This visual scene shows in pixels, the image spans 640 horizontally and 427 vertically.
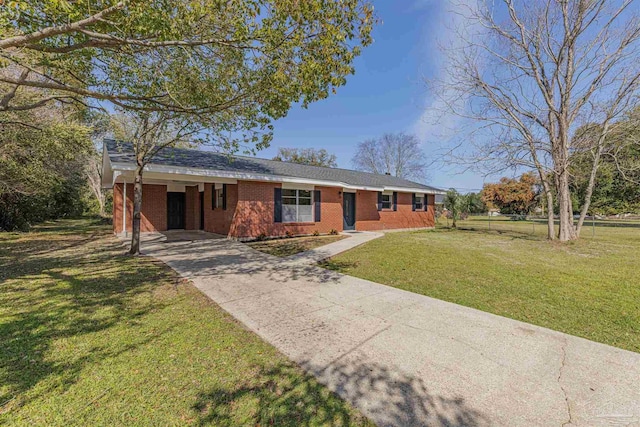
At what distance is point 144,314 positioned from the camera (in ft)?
13.4

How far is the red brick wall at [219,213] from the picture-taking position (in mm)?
12031

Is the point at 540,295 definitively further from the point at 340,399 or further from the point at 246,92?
the point at 246,92

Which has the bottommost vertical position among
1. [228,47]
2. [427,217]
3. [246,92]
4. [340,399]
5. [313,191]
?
[340,399]

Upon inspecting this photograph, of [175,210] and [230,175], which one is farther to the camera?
[175,210]

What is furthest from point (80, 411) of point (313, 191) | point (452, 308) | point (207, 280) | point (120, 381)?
point (313, 191)

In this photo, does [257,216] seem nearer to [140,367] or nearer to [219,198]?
[219,198]

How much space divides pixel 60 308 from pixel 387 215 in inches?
640

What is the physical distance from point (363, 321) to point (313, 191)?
10.5 metres

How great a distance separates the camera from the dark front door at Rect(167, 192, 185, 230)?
1500 centimetres

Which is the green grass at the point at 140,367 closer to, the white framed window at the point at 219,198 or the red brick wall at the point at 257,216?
the red brick wall at the point at 257,216

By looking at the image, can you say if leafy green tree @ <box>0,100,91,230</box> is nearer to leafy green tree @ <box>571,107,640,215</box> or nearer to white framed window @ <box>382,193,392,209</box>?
white framed window @ <box>382,193,392,209</box>

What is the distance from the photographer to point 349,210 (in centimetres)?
1678

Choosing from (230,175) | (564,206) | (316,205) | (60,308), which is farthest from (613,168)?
(60,308)

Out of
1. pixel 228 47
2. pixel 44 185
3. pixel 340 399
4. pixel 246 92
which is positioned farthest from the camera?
pixel 44 185
